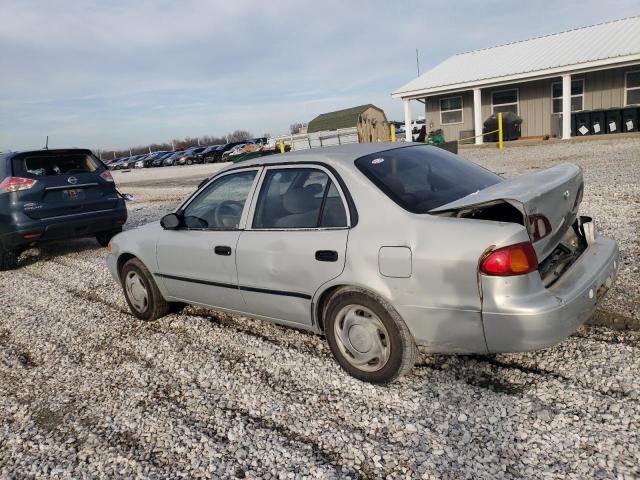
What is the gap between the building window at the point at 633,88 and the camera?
64.9 ft

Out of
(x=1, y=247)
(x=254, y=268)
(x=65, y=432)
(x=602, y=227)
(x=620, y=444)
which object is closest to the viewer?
(x=620, y=444)

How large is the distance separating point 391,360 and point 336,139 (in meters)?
20.8

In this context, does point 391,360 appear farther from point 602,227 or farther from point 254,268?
point 602,227

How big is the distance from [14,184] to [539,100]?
20.7 meters

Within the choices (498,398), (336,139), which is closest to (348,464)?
(498,398)

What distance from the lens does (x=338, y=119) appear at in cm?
2977

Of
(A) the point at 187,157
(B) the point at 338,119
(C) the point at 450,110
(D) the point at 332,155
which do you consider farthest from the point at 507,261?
(A) the point at 187,157

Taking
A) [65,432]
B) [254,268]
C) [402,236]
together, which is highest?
[402,236]

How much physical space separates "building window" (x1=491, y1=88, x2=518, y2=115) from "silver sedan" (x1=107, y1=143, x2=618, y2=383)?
20.6m

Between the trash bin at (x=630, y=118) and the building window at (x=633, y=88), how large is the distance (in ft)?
3.59

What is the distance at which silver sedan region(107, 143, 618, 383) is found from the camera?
8.98 feet

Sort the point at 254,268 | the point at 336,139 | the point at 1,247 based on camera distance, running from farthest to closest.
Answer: the point at 336,139, the point at 1,247, the point at 254,268

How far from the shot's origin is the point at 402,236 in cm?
297

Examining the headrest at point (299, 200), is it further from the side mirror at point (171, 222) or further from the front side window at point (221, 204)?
the side mirror at point (171, 222)
